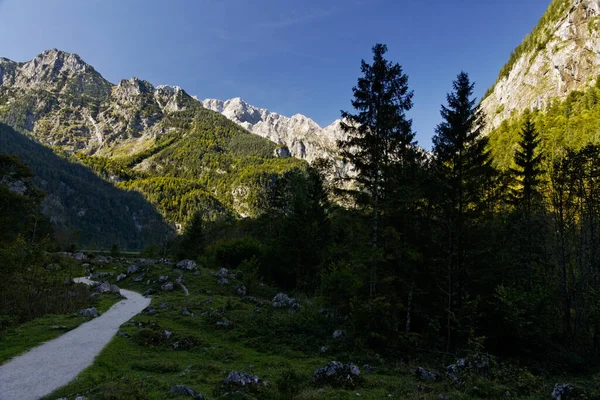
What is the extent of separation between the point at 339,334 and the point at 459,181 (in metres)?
13.0

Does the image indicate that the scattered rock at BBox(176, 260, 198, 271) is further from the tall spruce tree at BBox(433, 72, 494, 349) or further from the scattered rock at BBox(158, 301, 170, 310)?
the tall spruce tree at BBox(433, 72, 494, 349)

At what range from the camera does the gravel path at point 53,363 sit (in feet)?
33.0

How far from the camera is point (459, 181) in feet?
67.9

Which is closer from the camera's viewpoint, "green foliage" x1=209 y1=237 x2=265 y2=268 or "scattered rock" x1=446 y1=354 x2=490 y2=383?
"scattered rock" x1=446 y1=354 x2=490 y2=383

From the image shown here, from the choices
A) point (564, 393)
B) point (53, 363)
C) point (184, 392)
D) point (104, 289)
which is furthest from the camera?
point (104, 289)

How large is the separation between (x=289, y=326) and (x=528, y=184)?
2495 cm

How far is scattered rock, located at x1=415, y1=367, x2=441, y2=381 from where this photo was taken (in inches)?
498

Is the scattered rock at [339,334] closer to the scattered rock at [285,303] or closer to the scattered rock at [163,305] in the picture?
the scattered rock at [285,303]

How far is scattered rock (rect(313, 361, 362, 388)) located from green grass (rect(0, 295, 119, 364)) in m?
13.2

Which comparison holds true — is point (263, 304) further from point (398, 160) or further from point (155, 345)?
point (398, 160)

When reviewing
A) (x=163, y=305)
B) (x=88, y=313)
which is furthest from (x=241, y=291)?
(x=88, y=313)

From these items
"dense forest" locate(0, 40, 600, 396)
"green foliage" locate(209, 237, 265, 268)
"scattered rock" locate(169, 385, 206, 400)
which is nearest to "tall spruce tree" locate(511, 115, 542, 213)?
"dense forest" locate(0, 40, 600, 396)

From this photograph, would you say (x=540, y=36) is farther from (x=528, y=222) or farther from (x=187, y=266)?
(x=187, y=266)

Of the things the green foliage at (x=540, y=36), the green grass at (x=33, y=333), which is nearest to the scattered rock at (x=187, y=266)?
the green grass at (x=33, y=333)
